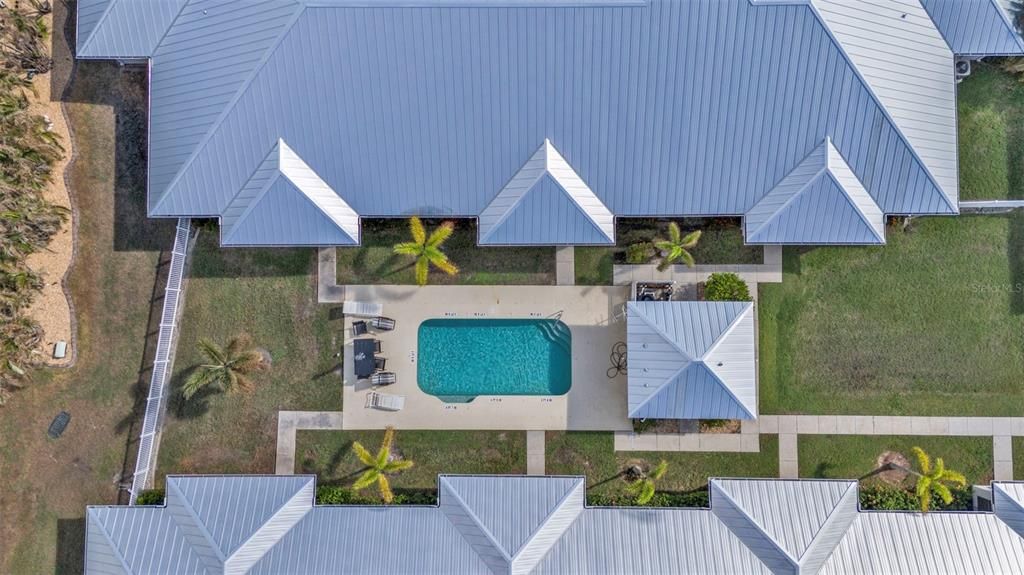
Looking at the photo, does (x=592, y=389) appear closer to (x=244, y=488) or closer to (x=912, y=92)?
(x=244, y=488)

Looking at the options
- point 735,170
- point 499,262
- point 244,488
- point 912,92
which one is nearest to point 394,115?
point 499,262

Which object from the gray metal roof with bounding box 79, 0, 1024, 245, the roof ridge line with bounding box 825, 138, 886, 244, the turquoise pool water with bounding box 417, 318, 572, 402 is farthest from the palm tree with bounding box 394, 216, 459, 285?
the roof ridge line with bounding box 825, 138, 886, 244

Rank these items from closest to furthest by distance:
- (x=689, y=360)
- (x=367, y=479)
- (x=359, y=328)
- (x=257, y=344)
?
(x=689, y=360)
(x=367, y=479)
(x=359, y=328)
(x=257, y=344)

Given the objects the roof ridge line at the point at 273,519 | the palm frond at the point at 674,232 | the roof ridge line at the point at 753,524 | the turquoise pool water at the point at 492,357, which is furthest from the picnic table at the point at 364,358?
the roof ridge line at the point at 753,524

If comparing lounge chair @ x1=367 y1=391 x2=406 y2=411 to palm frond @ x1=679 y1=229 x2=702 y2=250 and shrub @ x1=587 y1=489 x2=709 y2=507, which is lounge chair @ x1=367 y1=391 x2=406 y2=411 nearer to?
shrub @ x1=587 y1=489 x2=709 y2=507

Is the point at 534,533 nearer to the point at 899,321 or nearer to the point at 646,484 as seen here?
the point at 646,484

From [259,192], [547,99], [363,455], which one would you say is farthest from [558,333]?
[259,192]

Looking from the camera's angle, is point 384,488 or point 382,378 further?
point 382,378
